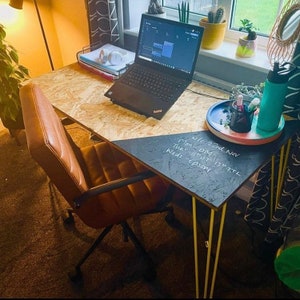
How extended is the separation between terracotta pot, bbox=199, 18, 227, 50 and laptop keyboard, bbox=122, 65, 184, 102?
293 millimetres

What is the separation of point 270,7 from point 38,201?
167cm

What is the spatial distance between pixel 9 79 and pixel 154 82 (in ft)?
3.42

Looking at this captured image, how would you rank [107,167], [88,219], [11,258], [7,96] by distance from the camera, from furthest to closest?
[7,96], [11,258], [107,167], [88,219]

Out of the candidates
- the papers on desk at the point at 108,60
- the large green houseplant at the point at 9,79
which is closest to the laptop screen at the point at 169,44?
the papers on desk at the point at 108,60

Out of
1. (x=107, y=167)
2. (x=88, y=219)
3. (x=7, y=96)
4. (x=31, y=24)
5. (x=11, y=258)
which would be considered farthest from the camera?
(x=31, y=24)

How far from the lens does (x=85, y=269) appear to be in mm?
1482

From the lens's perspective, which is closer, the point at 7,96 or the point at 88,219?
the point at 88,219

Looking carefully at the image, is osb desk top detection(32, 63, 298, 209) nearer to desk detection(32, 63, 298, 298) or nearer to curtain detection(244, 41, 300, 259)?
desk detection(32, 63, 298, 298)

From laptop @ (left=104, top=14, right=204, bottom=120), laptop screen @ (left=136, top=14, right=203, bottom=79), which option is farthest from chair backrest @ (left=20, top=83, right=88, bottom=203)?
laptop screen @ (left=136, top=14, right=203, bottom=79)

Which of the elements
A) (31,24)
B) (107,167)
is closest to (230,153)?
(107,167)

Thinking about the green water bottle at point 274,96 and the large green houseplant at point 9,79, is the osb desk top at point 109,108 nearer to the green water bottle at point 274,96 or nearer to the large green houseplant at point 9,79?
the green water bottle at point 274,96

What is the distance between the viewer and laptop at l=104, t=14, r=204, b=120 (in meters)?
1.35

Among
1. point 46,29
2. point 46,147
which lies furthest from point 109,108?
point 46,29

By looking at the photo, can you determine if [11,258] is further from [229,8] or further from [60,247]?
[229,8]
